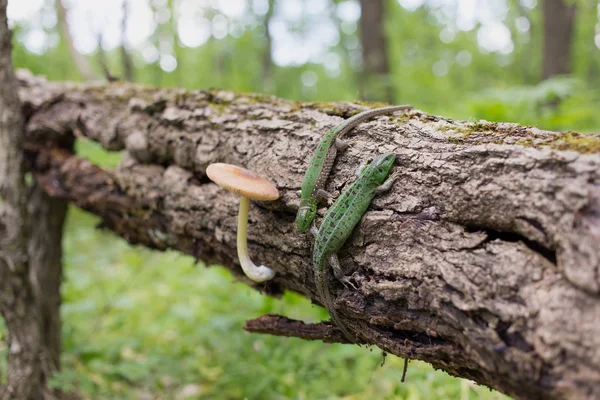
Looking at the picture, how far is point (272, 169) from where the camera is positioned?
282 centimetres

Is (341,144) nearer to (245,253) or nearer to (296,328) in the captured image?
(245,253)

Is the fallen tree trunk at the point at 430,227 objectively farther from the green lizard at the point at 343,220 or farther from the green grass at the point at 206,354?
the green grass at the point at 206,354

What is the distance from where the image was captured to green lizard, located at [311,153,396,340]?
2.28m

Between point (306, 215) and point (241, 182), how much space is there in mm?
423

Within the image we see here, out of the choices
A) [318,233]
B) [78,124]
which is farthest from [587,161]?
[78,124]

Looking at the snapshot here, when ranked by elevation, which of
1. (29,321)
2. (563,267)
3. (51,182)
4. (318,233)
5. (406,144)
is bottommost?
(29,321)

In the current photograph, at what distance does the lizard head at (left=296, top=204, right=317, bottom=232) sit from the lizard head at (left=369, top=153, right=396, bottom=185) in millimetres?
409

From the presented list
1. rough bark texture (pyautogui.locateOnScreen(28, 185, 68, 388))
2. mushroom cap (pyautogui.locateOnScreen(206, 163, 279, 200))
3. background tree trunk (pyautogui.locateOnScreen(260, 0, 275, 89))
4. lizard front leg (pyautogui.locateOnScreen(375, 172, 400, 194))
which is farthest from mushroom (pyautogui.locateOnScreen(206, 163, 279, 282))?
background tree trunk (pyautogui.locateOnScreen(260, 0, 275, 89))

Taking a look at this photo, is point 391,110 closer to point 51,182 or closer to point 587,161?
point 587,161

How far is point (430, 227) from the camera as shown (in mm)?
2039

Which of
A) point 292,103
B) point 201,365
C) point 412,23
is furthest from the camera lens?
point 412,23

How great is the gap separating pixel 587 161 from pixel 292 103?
199 centimetres

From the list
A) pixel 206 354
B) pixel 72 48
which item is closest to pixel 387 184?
pixel 206 354

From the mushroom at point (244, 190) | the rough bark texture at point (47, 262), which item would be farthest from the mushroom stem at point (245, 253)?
the rough bark texture at point (47, 262)
